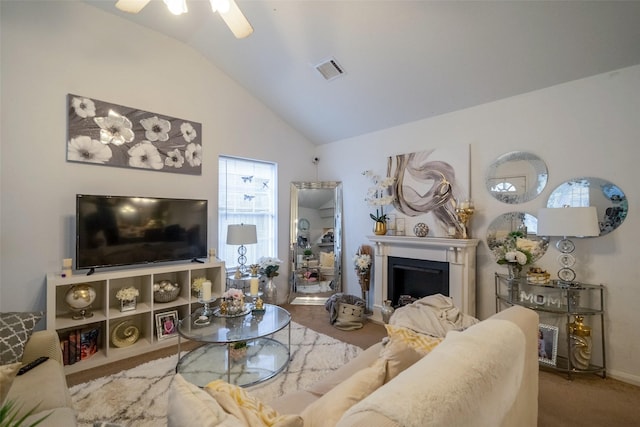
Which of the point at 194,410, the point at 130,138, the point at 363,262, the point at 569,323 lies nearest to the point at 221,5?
the point at 130,138

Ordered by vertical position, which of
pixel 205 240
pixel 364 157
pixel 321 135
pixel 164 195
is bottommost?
pixel 205 240

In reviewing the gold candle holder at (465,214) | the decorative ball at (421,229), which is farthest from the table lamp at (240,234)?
the gold candle holder at (465,214)

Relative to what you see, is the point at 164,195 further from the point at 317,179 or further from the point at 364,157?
the point at 364,157

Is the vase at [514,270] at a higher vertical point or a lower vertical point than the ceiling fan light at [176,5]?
lower

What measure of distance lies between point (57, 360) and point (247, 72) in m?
3.33

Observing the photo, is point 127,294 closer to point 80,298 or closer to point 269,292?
point 80,298

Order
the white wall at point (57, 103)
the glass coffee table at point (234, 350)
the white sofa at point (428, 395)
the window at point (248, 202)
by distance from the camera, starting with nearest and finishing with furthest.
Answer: the white sofa at point (428, 395) < the glass coffee table at point (234, 350) < the white wall at point (57, 103) < the window at point (248, 202)

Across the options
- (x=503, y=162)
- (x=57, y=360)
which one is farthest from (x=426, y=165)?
(x=57, y=360)

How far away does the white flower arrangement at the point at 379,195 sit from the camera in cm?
367

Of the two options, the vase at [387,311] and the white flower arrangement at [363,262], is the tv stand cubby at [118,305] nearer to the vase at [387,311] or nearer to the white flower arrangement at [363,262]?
the white flower arrangement at [363,262]

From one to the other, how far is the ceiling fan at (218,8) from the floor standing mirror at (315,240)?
8.67 feet

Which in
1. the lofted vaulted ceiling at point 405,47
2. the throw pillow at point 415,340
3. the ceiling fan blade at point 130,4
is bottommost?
the throw pillow at point 415,340

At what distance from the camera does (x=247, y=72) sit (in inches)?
141

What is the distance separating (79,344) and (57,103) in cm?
218
